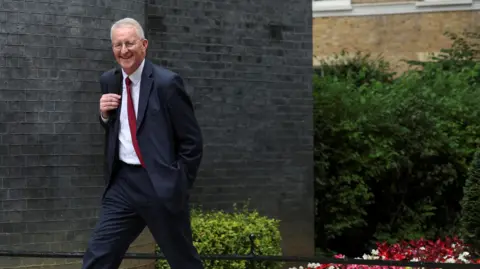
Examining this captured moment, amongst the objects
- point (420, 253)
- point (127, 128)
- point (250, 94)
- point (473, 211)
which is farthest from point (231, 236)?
point (127, 128)

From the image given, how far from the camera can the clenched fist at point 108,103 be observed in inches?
224

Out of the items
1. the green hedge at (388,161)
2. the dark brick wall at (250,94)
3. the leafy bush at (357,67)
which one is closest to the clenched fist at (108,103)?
the dark brick wall at (250,94)

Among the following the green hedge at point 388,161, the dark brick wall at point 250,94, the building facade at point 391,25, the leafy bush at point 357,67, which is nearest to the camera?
the dark brick wall at point 250,94

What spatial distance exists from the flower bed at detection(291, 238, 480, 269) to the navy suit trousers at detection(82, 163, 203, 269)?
4572 millimetres

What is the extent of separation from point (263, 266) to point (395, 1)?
435 inches

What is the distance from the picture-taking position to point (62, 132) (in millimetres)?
9000

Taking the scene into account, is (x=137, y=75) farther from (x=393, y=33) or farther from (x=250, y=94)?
(x=393, y=33)

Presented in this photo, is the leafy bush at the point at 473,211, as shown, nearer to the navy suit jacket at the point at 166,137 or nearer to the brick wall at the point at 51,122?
the brick wall at the point at 51,122

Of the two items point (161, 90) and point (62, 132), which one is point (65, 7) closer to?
point (62, 132)

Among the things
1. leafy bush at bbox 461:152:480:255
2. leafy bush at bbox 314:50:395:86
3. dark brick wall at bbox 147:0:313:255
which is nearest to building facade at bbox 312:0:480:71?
leafy bush at bbox 314:50:395:86

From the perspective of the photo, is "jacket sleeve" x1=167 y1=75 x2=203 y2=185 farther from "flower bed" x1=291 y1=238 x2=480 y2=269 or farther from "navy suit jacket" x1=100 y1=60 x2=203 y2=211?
"flower bed" x1=291 y1=238 x2=480 y2=269

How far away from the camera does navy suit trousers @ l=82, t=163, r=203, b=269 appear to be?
5594 mm

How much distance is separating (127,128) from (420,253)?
5783 mm

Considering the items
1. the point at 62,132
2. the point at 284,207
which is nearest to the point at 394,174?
the point at 284,207
